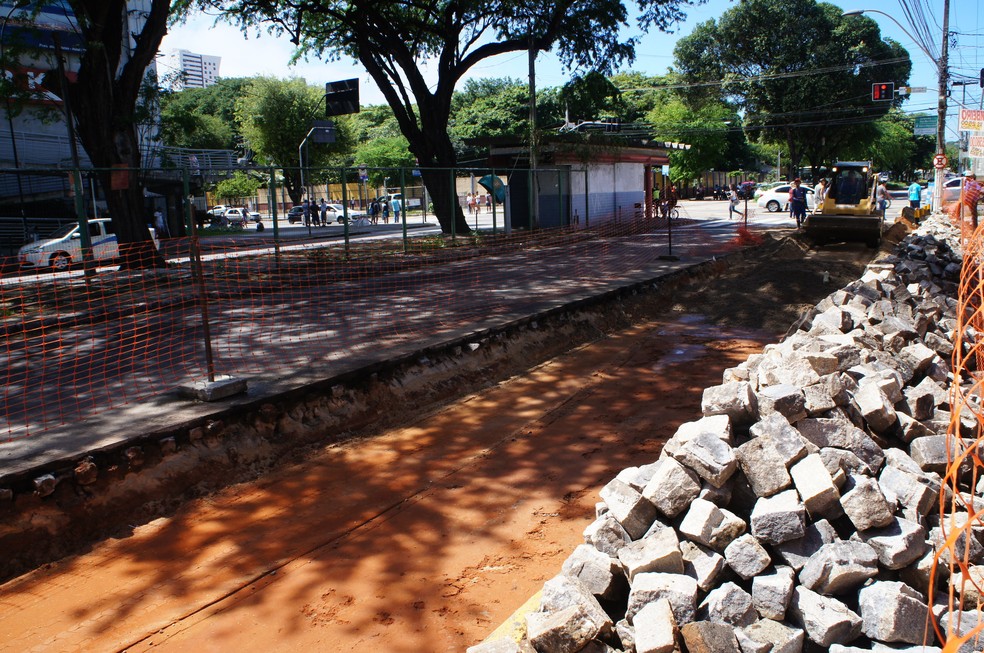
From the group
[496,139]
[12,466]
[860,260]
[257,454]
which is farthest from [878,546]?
[496,139]

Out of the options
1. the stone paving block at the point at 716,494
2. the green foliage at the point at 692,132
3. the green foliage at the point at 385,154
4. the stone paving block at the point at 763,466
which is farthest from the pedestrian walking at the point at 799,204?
the green foliage at the point at 385,154

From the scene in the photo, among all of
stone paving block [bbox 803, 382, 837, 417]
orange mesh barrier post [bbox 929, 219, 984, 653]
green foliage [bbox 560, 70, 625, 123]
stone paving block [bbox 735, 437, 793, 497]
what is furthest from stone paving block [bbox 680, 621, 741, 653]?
green foliage [bbox 560, 70, 625, 123]

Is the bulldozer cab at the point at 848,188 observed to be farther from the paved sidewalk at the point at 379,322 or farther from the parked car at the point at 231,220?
the parked car at the point at 231,220

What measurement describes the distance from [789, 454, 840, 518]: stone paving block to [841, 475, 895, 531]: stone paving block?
69mm

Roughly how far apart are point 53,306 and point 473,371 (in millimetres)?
8678

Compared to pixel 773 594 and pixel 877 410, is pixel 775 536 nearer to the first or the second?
pixel 773 594

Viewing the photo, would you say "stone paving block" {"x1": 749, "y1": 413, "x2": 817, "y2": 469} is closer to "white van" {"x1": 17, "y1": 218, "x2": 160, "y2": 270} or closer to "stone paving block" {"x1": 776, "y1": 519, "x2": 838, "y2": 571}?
"stone paving block" {"x1": 776, "y1": 519, "x2": 838, "y2": 571}

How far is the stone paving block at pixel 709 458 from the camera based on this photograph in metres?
3.96

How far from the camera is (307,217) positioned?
23.5m

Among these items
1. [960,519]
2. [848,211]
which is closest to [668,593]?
[960,519]

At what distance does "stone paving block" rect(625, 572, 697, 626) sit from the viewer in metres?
3.40

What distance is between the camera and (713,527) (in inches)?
147

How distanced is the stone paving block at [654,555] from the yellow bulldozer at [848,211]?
724 inches

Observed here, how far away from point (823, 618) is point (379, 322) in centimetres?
855
